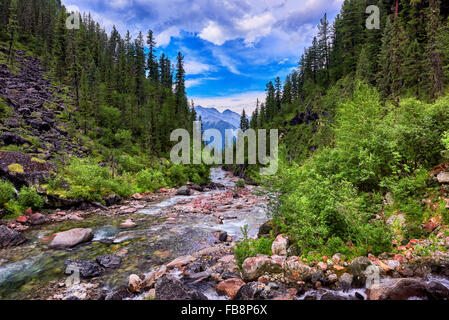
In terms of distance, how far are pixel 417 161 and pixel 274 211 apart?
6871mm

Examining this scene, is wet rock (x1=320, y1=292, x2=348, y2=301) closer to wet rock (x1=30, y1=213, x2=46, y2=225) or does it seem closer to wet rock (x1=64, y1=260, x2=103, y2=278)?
wet rock (x1=64, y1=260, x2=103, y2=278)

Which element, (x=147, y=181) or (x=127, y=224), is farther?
(x=147, y=181)

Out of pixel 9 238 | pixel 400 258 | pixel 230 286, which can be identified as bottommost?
pixel 9 238

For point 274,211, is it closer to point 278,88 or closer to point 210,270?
point 210,270

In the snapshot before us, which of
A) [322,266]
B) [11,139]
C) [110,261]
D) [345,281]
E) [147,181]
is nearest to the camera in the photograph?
[345,281]

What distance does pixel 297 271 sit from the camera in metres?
6.75

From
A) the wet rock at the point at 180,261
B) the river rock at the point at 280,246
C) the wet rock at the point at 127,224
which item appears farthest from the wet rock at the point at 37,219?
the river rock at the point at 280,246

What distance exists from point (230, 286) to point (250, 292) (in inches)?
39.9

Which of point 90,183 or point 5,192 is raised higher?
point 5,192

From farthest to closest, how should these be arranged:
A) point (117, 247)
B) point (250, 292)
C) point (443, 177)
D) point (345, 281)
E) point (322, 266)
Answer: point (117, 247), point (443, 177), point (322, 266), point (250, 292), point (345, 281)

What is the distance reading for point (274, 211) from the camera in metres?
11.3

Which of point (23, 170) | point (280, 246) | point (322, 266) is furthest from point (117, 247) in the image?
point (23, 170)

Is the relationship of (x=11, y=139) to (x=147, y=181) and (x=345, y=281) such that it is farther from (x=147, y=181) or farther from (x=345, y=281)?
(x=345, y=281)
